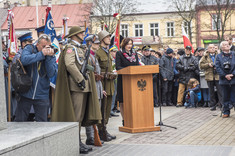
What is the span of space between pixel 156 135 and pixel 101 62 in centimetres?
183

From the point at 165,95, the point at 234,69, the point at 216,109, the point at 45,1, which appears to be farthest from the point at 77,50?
the point at 45,1

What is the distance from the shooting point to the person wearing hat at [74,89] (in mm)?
6656

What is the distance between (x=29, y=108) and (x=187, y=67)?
28.6 ft

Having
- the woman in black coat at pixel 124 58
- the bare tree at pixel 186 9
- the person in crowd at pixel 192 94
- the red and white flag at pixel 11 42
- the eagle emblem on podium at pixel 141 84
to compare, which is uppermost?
the bare tree at pixel 186 9

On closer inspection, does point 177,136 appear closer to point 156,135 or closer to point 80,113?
point 156,135

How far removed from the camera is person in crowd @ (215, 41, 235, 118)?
10969mm

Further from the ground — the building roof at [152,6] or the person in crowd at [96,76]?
the building roof at [152,6]

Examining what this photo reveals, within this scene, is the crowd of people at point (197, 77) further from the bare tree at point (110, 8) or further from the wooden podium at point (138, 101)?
the bare tree at point (110, 8)

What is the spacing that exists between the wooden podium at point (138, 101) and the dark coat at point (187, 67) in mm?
5893

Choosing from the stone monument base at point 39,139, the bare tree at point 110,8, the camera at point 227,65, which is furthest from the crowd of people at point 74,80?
the bare tree at point 110,8

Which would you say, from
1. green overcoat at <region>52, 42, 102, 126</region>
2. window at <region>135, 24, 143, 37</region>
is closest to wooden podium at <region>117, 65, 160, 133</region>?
green overcoat at <region>52, 42, 102, 126</region>

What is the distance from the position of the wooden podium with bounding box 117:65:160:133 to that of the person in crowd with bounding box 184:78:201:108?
5.47 metres

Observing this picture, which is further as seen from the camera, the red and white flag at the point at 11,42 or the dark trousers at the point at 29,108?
the red and white flag at the point at 11,42

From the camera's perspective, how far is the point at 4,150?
4352 millimetres
